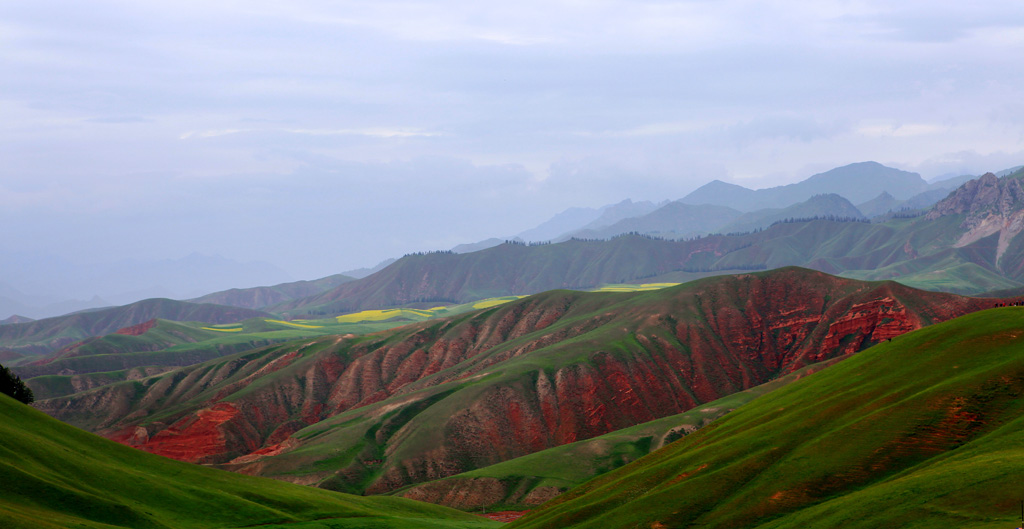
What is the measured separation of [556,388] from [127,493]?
102510mm

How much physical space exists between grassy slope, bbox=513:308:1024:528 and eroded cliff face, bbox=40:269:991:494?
236 feet

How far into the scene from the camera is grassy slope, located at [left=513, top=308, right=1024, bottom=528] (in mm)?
44750

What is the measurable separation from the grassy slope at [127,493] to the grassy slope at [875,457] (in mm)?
23002

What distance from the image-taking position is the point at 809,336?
17150 cm

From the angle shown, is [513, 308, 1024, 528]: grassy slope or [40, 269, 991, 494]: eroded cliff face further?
[40, 269, 991, 494]: eroded cliff face

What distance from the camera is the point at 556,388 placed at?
158 meters

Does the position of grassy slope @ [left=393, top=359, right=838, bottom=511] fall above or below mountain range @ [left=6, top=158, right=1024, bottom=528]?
below

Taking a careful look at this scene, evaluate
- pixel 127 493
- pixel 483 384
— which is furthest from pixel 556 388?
pixel 127 493

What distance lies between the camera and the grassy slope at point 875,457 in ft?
147

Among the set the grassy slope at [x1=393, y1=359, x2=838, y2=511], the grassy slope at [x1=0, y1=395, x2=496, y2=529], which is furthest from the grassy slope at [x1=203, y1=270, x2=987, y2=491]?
the grassy slope at [x1=0, y1=395, x2=496, y2=529]

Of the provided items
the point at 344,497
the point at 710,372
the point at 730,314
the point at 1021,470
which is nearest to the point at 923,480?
the point at 1021,470

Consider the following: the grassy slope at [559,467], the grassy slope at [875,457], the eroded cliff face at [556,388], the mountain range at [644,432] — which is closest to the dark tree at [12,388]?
the mountain range at [644,432]

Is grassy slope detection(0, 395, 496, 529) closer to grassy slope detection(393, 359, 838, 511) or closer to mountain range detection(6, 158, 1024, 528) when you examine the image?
mountain range detection(6, 158, 1024, 528)

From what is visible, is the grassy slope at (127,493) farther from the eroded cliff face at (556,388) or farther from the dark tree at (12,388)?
the eroded cliff face at (556,388)
